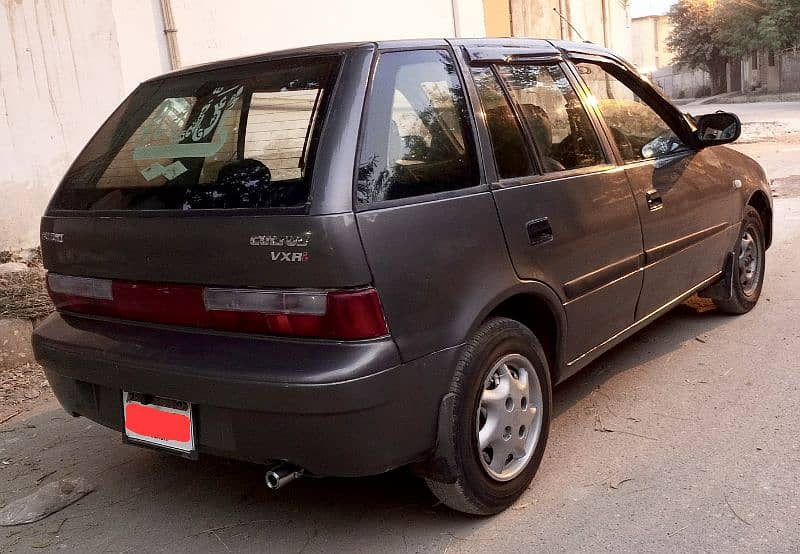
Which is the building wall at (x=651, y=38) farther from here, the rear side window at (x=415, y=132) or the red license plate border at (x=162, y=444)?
the red license plate border at (x=162, y=444)

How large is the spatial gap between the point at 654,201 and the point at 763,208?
178 cm

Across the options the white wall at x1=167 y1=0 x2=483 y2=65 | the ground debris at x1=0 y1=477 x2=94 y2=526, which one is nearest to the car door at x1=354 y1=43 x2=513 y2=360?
the ground debris at x1=0 y1=477 x2=94 y2=526

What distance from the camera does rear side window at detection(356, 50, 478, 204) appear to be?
8.63ft

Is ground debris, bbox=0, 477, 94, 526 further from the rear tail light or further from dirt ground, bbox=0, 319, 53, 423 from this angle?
dirt ground, bbox=0, 319, 53, 423

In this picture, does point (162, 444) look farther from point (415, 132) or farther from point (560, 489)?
point (560, 489)

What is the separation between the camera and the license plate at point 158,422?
270 centimetres

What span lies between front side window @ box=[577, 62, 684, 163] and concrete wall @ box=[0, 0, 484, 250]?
509cm

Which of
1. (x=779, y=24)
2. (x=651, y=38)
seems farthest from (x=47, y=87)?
(x=651, y=38)

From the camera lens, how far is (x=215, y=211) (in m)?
2.65

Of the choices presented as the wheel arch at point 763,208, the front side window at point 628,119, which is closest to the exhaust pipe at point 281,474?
the front side window at point 628,119

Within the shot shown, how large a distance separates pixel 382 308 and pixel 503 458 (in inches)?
34.6

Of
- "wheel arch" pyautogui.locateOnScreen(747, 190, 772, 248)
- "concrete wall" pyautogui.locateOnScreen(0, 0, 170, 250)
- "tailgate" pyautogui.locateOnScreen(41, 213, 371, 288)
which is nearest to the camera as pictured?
"tailgate" pyautogui.locateOnScreen(41, 213, 371, 288)

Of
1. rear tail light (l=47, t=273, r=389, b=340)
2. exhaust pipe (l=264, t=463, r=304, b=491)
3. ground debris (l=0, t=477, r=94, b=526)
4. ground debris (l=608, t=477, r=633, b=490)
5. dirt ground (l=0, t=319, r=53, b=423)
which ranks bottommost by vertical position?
ground debris (l=608, t=477, r=633, b=490)

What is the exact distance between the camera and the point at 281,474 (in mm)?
2574
